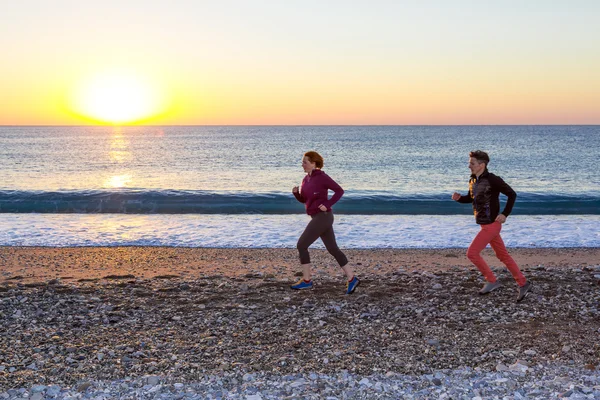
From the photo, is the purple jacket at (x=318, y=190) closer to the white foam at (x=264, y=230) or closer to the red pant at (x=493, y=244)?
the red pant at (x=493, y=244)

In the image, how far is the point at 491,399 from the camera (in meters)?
4.73

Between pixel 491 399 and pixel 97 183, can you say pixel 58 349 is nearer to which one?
pixel 491 399

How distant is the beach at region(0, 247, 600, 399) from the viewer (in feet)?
16.6

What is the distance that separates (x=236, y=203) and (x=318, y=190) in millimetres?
14283

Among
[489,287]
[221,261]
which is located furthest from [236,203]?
[489,287]

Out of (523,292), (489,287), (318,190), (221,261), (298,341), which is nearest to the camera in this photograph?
(298,341)

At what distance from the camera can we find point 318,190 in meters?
7.77

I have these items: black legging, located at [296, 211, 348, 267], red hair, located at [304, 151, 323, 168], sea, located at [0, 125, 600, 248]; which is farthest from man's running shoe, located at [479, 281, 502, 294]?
sea, located at [0, 125, 600, 248]

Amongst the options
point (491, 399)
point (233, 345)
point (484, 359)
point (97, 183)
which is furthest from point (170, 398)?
point (97, 183)

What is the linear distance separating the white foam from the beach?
3.24 m

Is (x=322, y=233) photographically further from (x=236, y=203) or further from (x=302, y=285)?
(x=236, y=203)

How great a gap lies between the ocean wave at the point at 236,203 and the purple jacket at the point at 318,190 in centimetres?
1194

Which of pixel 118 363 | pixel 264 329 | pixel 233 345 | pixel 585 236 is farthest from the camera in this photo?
pixel 585 236

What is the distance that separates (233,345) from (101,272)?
4.80 metres
